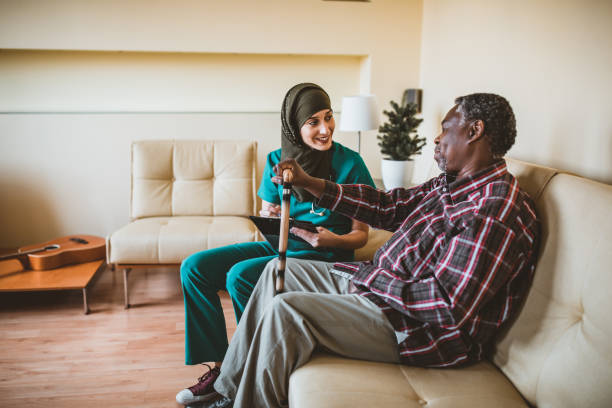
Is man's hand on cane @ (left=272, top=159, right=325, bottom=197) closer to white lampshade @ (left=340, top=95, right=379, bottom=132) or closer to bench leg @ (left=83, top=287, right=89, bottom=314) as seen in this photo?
white lampshade @ (left=340, top=95, right=379, bottom=132)

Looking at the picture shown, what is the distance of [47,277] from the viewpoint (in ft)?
8.53

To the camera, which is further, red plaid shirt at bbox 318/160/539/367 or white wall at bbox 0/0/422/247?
white wall at bbox 0/0/422/247

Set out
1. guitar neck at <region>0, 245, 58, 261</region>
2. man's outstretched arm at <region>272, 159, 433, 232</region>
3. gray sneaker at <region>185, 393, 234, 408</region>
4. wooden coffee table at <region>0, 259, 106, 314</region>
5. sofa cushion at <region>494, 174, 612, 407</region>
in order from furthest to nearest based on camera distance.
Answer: guitar neck at <region>0, 245, 58, 261</region>, wooden coffee table at <region>0, 259, 106, 314</region>, gray sneaker at <region>185, 393, 234, 408</region>, man's outstretched arm at <region>272, 159, 433, 232</region>, sofa cushion at <region>494, 174, 612, 407</region>

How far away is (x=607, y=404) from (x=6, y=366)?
2282 millimetres

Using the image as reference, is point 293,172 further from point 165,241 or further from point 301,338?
point 165,241

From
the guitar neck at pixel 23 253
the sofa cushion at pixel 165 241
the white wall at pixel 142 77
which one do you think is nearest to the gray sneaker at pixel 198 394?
the sofa cushion at pixel 165 241

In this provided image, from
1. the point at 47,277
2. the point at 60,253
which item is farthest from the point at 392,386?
the point at 60,253

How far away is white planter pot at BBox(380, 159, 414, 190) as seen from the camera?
287 cm

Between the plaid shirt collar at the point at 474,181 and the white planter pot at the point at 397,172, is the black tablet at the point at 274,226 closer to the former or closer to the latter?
the plaid shirt collar at the point at 474,181

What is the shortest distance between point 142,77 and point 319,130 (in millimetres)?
→ 2171

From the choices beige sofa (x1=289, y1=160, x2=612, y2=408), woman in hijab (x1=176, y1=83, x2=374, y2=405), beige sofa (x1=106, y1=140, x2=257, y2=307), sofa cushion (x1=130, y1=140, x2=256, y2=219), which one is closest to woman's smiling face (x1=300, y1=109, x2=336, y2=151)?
woman in hijab (x1=176, y1=83, x2=374, y2=405)

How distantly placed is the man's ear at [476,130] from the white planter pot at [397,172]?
1.49m

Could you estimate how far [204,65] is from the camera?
3.46m

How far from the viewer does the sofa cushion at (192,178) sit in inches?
121
